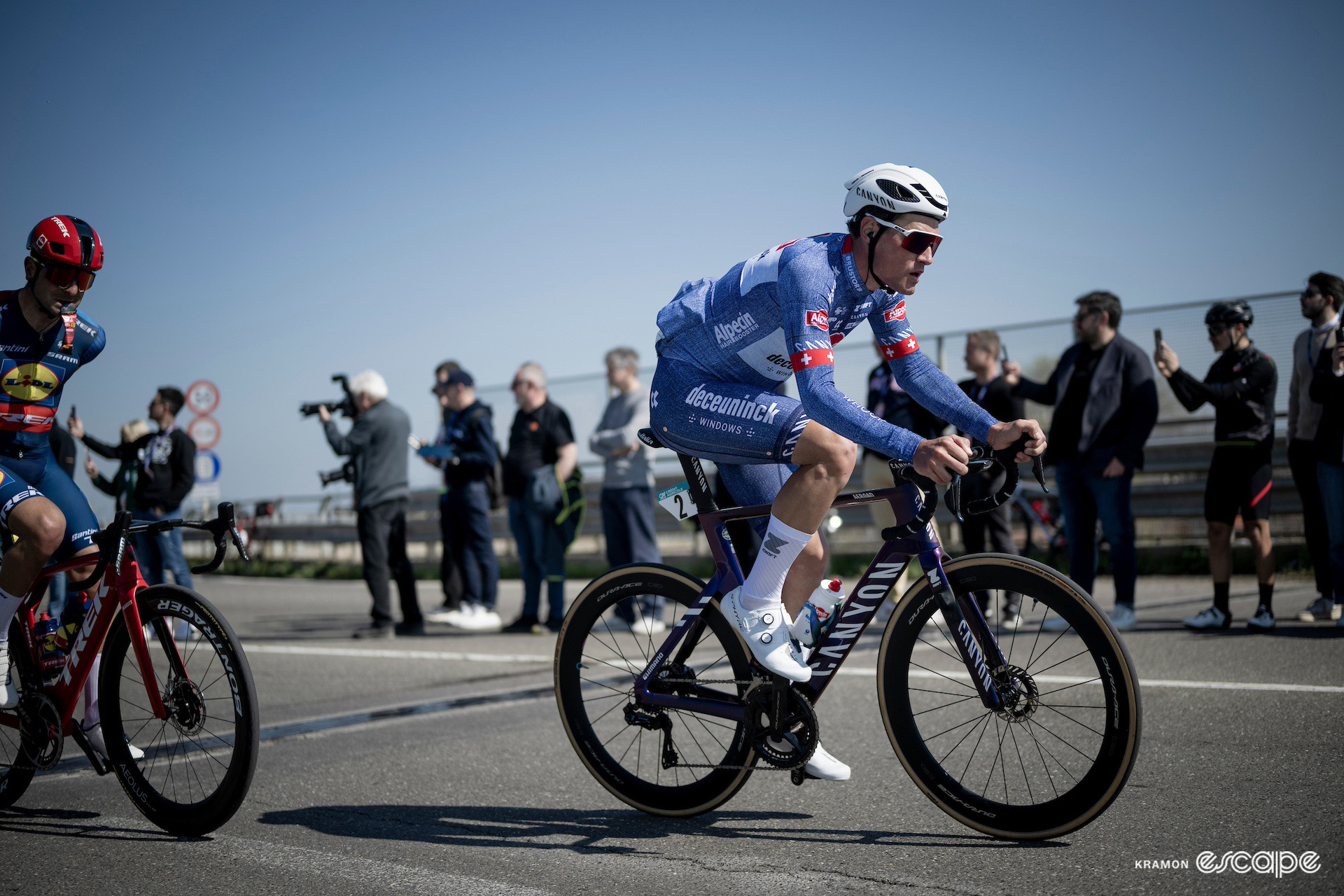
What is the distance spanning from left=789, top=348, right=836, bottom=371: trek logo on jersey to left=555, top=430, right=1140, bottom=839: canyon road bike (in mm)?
404

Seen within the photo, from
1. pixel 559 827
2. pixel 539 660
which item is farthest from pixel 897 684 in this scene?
pixel 539 660

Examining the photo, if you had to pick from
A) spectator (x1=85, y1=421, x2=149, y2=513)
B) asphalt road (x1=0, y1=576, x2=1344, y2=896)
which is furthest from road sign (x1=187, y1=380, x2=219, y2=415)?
asphalt road (x1=0, y1=576, x2=1344, y2=896)

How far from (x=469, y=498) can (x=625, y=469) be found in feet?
4.93

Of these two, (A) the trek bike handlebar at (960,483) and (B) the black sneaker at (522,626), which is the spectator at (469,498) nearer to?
(B) the black sneaker at (522,626)

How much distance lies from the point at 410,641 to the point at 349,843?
5.64 metres

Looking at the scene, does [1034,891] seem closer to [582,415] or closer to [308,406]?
[308,406]

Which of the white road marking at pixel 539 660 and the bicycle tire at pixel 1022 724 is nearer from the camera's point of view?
the bicycle tire at pixel 1022 724

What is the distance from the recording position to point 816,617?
3.59 metres

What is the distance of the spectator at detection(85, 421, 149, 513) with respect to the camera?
9477 mm

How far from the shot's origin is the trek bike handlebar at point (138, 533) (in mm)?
3607

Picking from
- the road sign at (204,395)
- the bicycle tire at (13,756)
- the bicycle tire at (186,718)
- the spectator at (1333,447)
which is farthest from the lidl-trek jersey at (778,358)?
the road sign at (204,395)

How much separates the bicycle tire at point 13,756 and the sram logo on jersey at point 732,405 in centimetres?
264

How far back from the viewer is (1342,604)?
7.34 metres

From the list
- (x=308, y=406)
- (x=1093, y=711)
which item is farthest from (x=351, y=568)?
(x=1093, y=711)
